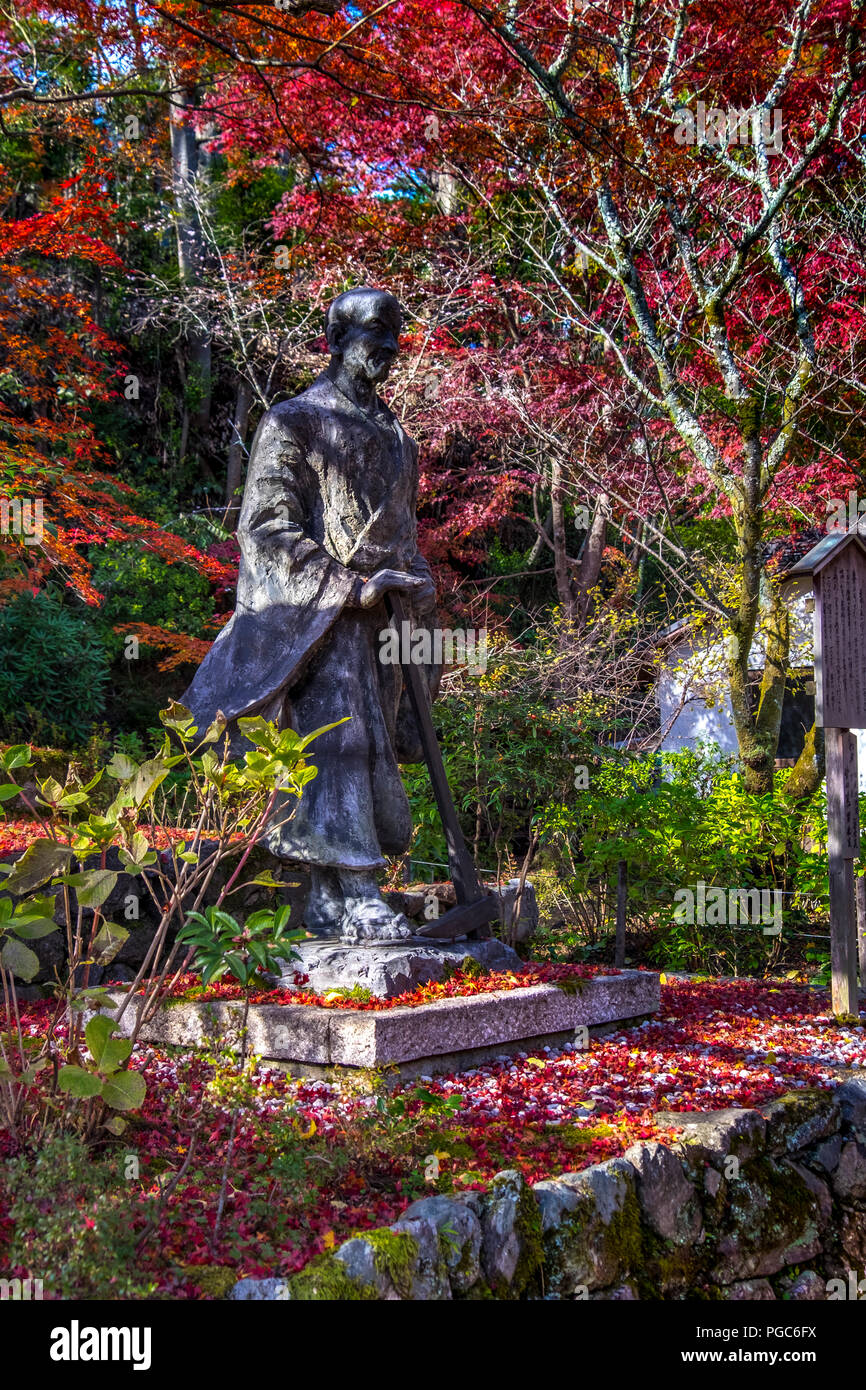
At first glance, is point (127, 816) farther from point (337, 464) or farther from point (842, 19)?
point (842, 19)

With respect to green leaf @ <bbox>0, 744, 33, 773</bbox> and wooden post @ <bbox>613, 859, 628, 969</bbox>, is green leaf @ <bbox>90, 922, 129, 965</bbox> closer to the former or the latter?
green leaf @ <bbox>0, 744, 33, 773</bbox>

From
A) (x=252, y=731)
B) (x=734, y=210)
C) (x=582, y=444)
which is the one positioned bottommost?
(x=252, y=731)

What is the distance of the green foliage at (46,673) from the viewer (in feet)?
33.1

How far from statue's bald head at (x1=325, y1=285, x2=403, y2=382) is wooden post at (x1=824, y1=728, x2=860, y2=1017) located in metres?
2.79

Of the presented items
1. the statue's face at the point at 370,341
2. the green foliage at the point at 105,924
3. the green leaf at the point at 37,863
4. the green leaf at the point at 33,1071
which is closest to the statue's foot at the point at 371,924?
the green foliage at the point at 105,924

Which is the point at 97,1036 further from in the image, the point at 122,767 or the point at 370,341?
the point at 370,341

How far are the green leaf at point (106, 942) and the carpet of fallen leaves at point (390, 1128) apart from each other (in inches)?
18.0

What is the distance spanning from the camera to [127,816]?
3.09 meters

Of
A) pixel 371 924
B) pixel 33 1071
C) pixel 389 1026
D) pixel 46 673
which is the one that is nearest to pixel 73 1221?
pixel 33 1071

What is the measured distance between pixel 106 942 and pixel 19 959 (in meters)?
0.38
